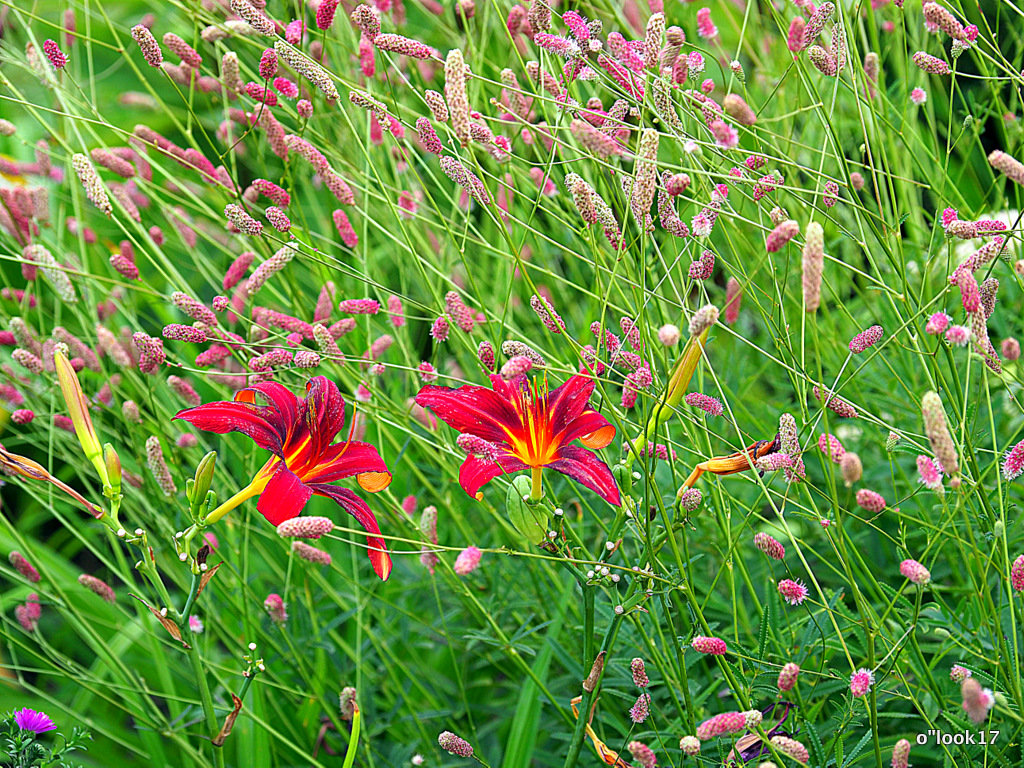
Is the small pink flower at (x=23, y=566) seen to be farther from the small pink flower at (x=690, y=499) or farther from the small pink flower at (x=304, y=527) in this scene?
the small pink flower at (x=690, y=499)

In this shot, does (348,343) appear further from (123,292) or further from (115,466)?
(123,292)

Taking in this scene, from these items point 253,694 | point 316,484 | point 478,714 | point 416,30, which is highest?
point 416,30

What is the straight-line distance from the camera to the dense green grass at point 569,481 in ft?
2.89

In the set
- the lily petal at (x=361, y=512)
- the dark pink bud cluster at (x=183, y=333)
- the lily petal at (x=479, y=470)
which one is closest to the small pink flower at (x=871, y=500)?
the lily petal at (x=479, y=470)

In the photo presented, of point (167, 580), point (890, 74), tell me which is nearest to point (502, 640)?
point (167, 580)

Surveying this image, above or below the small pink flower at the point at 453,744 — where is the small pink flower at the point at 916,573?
above

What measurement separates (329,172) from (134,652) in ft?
3.82

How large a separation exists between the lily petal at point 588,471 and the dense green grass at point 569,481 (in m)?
0.04

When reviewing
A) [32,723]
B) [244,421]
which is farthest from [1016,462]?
[32,723]

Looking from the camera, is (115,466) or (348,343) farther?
(348,343)

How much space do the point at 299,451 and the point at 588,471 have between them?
0.28 meters

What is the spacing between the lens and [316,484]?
2.85 ft

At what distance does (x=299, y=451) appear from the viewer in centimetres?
87

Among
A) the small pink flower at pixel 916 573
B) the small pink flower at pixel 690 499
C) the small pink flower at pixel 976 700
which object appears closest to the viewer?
the small pink flower at pixel 976 700
